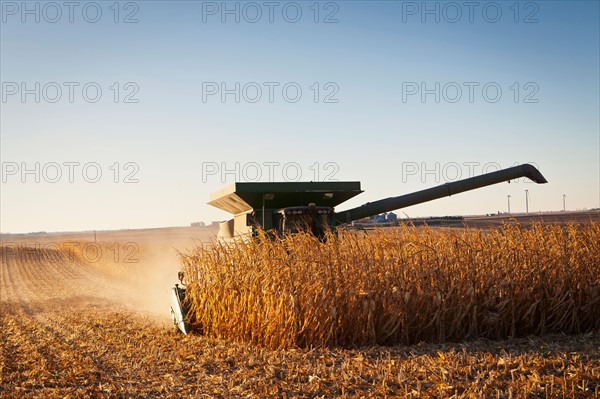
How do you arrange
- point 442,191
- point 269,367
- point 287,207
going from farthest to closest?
point 442,191 < point 287,207 < point 269,367

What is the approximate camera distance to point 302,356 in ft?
23.9

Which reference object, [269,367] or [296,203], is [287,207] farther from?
[269,367]

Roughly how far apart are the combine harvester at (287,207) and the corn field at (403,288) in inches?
43.8

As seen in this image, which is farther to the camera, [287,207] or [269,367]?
[287,207]

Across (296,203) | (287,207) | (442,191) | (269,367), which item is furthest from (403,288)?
A: (442,191)

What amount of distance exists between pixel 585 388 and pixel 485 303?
3.12 meters

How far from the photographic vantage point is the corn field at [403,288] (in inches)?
321

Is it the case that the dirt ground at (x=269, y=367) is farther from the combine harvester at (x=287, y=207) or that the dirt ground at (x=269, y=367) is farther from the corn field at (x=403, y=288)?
the combine harvester at (x=287, y=207)

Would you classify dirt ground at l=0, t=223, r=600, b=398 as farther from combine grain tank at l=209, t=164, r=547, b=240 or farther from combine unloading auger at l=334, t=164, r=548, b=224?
combine unloading auger at l=334, t=164, r=548, b=224

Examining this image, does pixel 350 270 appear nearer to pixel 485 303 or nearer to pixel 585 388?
pixel 485 303

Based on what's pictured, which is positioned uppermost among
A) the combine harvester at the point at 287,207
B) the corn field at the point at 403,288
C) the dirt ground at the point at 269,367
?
the combine harvester at the point at 287,207

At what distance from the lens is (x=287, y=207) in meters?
11.2

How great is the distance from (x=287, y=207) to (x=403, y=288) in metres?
3.52

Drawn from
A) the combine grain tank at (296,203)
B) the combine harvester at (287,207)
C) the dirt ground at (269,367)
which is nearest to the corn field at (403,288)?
the dirt ground at (269,367)
